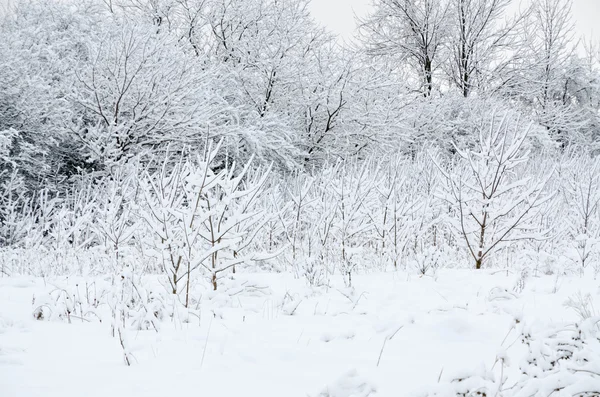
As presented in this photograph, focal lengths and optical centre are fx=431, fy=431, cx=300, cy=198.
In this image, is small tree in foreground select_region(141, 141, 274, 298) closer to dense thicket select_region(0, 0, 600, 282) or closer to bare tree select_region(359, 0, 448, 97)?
dense thicket select_region(0, 0, 600, 282)

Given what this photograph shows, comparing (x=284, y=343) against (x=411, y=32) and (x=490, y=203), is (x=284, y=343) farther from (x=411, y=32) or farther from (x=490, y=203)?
(x=411, y=32)

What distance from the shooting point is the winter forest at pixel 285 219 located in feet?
5.84

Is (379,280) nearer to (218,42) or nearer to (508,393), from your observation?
(508,393)

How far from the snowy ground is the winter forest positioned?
0.05 feet

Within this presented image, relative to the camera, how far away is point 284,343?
2.14m

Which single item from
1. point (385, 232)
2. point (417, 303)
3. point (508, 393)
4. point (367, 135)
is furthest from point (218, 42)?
point (508, 393)

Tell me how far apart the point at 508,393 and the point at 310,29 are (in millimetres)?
12287

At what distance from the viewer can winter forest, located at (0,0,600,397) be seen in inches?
70.1

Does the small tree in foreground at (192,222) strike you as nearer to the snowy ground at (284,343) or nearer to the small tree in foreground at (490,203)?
the snowy ground at (284,343)

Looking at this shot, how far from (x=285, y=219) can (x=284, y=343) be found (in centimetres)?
437

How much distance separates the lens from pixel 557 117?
16344mm

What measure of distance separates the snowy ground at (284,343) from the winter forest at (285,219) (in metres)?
0.02

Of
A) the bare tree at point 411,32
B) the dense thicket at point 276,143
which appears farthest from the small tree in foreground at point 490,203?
the bare tree at point 411,32

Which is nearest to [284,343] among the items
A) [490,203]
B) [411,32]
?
[490,203]
